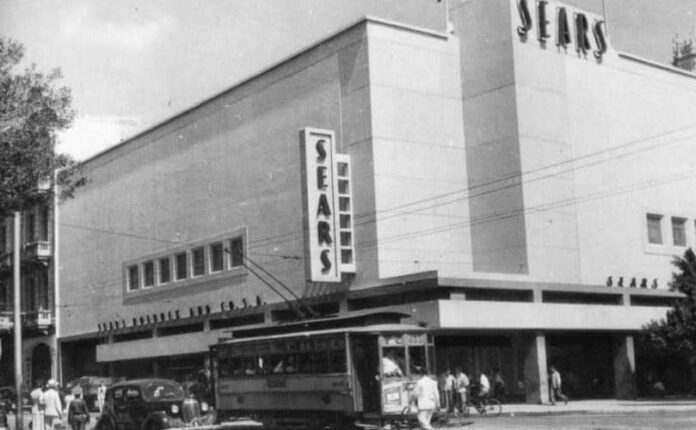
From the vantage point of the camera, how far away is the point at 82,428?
85.0 ft

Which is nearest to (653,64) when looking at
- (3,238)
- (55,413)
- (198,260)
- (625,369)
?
(625,369)

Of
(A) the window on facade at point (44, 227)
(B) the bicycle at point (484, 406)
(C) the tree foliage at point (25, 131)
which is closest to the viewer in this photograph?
(C) the tree foliage at point (25, 131)

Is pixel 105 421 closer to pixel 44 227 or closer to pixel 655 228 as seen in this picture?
pixel 655 228

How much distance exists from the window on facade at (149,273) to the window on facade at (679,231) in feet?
92.3

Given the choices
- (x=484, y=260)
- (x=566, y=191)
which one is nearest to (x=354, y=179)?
(x=484, y=260)

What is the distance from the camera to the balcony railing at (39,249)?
63375mm

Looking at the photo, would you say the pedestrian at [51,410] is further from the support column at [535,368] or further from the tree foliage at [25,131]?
the support column at [535,368]

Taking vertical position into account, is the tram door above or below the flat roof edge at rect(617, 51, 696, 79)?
below

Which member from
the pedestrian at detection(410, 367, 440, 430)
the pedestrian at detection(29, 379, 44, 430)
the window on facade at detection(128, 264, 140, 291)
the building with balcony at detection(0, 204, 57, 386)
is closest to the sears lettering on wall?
the pedestrian at detection(410, 367, 440, 430)

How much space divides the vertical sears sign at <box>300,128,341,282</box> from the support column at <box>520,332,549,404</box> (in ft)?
26.8

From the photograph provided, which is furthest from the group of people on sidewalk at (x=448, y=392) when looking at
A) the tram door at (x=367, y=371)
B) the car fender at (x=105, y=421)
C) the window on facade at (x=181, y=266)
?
the window on facade at (x=181, y=266)

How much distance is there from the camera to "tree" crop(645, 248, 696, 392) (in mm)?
37250

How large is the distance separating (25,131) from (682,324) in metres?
26.5

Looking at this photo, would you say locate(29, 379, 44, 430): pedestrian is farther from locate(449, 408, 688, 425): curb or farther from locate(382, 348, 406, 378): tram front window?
locate(449, 408, 688, 425): curb
